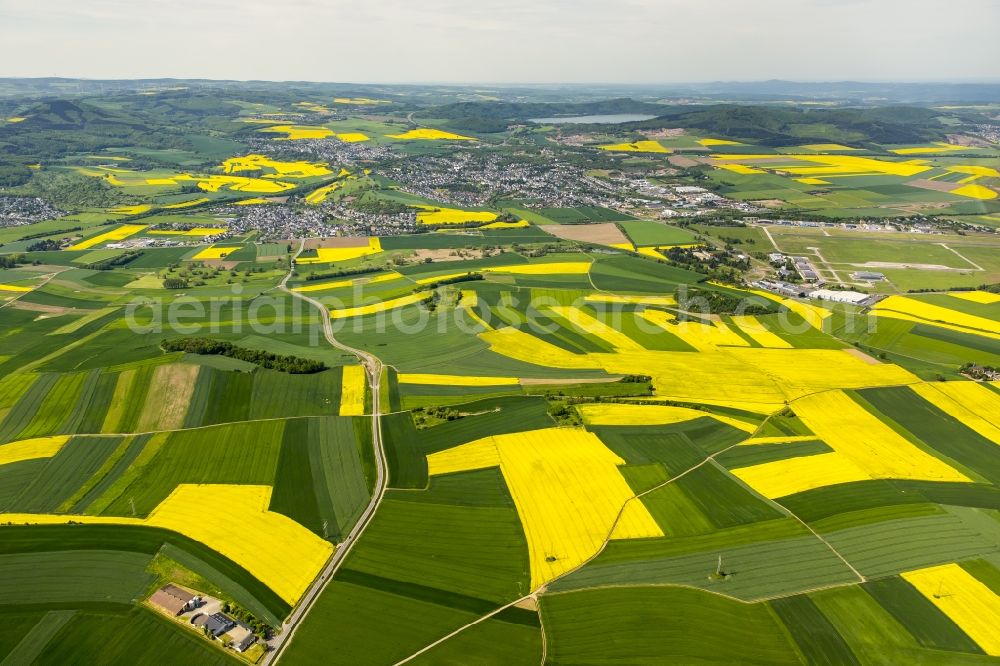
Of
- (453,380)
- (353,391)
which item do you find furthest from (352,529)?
(453,380)

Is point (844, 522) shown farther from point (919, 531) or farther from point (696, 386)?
point (696, 386)

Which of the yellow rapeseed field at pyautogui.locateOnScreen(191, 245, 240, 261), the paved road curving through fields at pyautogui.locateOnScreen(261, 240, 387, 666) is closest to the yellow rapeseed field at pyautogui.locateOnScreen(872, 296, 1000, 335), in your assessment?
the paved road curving through fields at pyautogui.locateOnScreen(261, 240, 387, 666)

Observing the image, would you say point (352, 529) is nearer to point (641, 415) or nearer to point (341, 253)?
point (641, 415)

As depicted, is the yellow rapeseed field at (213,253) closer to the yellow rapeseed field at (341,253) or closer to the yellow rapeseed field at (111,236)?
the yellow rapeseed field at (341,253)

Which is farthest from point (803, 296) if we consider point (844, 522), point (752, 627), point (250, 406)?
point (250, 406)

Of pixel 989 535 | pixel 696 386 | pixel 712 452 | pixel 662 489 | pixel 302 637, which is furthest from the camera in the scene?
pixel 696 386

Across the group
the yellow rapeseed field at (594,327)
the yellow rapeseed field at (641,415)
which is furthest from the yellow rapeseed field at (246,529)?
the yellow rapeseed field at (594,327)

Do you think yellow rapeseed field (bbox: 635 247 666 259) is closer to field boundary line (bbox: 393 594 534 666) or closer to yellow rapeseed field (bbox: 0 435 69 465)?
field boundary line (bbox: 393 594 534 666)
